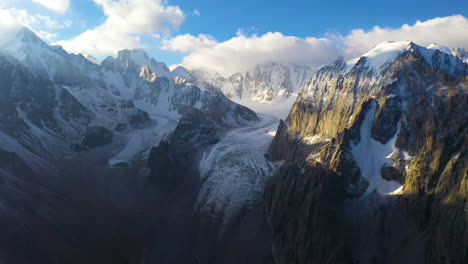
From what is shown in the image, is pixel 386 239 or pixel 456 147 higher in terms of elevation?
pixel 456 147

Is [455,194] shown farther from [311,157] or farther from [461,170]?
[311,157]

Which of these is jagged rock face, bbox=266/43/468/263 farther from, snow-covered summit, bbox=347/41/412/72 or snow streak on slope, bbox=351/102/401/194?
snow-covered summit, bbox=347/41/412/72

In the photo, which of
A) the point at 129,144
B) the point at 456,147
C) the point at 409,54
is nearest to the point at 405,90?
the point at 409,54

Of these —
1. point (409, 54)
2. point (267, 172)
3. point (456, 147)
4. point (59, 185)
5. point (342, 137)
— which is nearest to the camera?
point (456, 147)

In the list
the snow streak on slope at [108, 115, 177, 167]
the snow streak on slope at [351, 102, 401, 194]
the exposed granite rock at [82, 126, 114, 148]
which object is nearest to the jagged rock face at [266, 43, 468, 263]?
the snow streak on slope at [351, 102, 401, 194]

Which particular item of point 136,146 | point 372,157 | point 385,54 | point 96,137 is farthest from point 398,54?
point 96,137

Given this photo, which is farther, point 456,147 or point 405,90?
point 405,90

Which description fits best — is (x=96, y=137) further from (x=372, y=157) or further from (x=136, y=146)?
(x=372, y=157)

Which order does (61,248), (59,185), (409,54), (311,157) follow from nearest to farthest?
(61,248) → (311,157) → (409,54) → (59,185)
